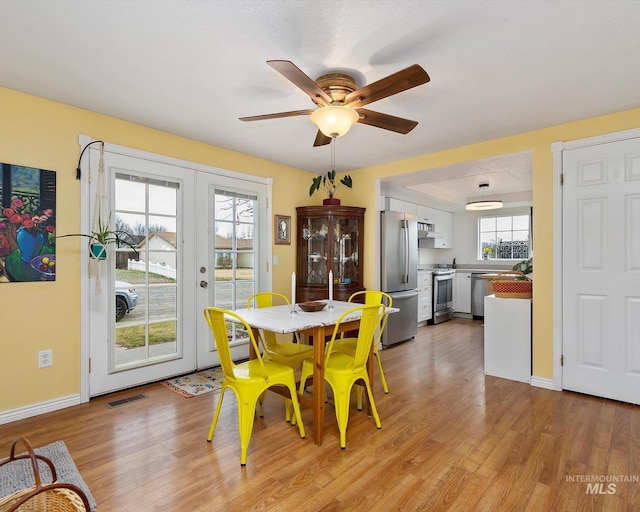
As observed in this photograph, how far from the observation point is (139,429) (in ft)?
7.83

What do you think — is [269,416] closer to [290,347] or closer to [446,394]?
[290,347]

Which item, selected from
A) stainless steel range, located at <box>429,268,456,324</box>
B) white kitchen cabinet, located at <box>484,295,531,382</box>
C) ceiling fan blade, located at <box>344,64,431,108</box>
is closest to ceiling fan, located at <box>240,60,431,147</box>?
ceiling fan blade, located at <box>344,64,431,108</box>

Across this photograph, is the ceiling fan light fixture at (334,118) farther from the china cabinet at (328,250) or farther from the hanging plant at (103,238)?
the china cabinet at (328,250)

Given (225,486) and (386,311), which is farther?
(386,311)

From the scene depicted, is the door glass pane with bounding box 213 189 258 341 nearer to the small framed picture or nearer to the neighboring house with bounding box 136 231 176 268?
the small framed picture

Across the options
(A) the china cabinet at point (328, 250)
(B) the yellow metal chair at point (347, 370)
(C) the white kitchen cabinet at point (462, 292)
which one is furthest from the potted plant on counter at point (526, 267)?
(C) the white kitchen cabinet at point (462, 292)

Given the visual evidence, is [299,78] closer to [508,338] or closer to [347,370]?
[347,370]

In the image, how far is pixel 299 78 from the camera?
1.72 m

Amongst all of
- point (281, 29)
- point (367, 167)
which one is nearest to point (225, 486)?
point (281, 29)

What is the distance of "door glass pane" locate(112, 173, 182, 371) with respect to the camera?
307 cm

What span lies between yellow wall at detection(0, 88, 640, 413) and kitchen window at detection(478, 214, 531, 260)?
4023 millimetres

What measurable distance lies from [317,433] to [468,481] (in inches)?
34.2

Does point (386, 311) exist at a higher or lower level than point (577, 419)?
higher

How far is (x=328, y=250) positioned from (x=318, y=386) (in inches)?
94.6
